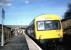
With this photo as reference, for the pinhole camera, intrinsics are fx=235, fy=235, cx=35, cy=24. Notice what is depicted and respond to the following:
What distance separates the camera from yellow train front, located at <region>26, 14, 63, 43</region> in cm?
2195

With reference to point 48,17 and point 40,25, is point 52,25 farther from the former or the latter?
point 40,25

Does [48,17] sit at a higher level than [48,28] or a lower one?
higher

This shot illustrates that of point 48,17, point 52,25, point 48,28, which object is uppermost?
point 48,17

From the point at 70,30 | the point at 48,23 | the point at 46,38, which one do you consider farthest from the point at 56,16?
the point at 70,30

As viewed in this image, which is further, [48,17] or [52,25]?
[48,17]

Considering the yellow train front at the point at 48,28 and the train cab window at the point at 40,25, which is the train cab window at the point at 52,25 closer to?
the yellow train front at the point at 48,28

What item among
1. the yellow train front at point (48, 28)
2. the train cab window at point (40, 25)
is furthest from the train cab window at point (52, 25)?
the train cab window at point (40, 25)

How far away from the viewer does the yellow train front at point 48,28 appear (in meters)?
22.0

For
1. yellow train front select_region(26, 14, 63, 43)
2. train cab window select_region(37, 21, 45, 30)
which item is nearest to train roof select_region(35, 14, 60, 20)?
yellow train front select_region(26, 14, 63, 43)

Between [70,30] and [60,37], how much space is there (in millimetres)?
5980

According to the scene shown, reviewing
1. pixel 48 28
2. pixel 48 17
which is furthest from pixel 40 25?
pixel 48 17

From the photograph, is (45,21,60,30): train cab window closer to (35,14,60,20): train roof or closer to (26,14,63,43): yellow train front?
(26,14,63,43): yellow train front

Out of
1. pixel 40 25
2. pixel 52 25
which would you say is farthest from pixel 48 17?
pixel 40 25

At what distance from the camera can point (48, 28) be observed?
73.7 feet
